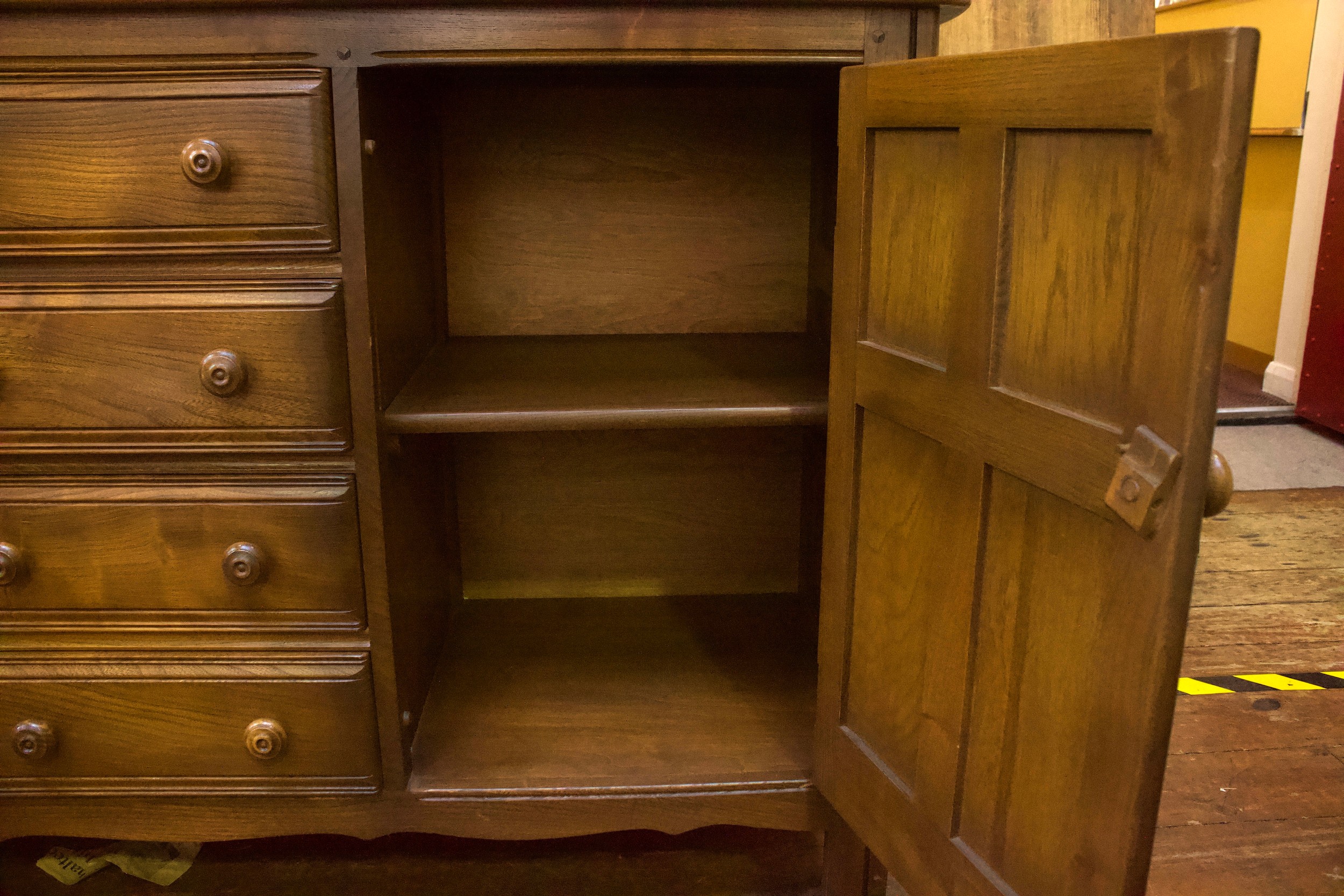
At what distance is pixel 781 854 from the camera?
62.6 inches

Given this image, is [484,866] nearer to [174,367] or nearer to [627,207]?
[174,367]

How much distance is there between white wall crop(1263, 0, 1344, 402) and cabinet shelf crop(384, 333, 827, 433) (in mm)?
3365

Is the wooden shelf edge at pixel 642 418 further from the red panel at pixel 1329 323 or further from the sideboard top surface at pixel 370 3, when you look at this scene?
the red panel at pixel 1329 323

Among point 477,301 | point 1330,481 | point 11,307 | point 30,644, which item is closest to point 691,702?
point 477,301

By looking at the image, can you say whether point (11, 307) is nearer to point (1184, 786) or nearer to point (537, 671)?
point (537, 671)

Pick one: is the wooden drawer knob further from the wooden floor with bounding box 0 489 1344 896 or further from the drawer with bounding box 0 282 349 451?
the wooden floor with bounding box 0 489 1344 896

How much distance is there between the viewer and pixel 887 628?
1.16 meters

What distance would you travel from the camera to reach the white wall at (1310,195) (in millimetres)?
3920

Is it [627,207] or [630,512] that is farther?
[630,512]

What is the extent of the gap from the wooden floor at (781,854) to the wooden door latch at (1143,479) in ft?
3.08

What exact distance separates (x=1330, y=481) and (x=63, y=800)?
3.57 m

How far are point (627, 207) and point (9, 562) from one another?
1.01 m

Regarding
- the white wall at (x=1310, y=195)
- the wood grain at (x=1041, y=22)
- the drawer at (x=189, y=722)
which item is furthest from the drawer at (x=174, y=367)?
the white wall at (x=1310, y=195)

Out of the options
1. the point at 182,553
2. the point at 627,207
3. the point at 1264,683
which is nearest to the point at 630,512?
the point at 627,207
